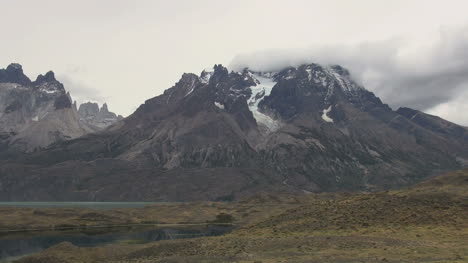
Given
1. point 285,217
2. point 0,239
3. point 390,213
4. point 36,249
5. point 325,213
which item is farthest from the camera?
point 0,239

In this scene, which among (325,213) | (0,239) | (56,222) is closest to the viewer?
(325,213)

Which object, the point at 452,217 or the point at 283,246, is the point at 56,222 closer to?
the point at 283,246

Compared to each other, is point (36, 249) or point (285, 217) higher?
point (285, 217)

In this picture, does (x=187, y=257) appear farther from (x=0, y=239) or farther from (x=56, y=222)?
(x=56, y=222)

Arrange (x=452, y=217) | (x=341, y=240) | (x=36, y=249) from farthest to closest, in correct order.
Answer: (x=36, y=249) < (x=452, y=217) < (x=341, y=240)

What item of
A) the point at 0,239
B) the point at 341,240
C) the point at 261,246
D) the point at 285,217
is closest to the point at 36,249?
the point at 0,239

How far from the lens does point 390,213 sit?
74750 mm

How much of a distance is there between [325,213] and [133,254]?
33.3m

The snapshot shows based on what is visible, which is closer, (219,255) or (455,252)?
(455,252)

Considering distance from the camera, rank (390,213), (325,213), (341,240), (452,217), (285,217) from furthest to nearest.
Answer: (285,217), (325,213), (390,213), (452,217), (341,240)

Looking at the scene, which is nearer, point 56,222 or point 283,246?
point 283,246

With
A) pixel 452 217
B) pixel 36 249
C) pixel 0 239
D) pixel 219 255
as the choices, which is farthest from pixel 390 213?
pixel 0 239

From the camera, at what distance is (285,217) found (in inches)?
3494

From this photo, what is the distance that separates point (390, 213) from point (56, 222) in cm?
14970
